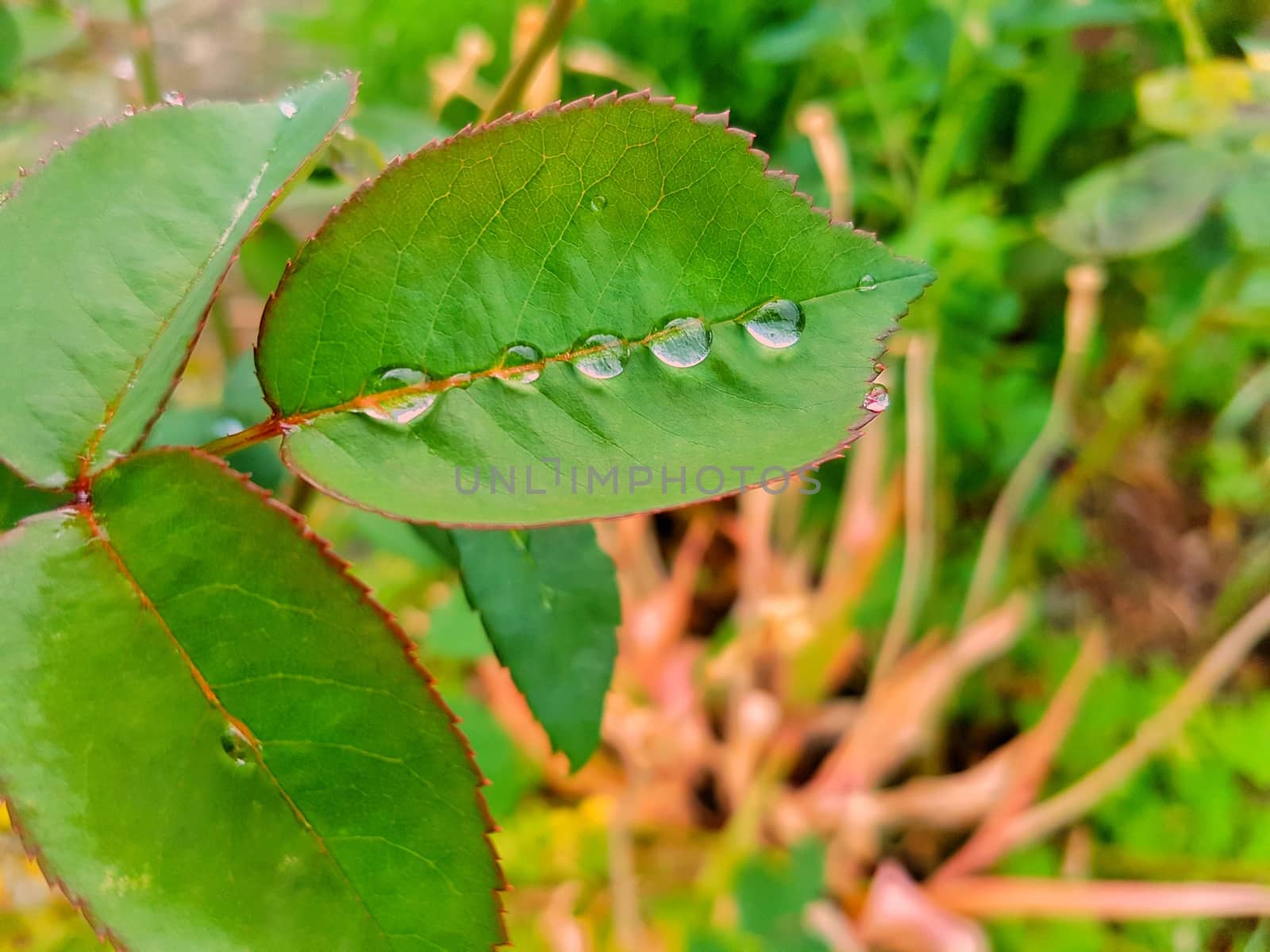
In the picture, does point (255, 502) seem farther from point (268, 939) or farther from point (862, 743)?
point (862, 743)

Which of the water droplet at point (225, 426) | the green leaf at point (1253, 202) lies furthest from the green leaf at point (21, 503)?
the green leaf at point (1253, 202)

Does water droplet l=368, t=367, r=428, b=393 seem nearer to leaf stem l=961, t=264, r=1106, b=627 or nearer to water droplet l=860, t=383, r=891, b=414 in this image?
water droplet l=860, t=383, r=891, b=414

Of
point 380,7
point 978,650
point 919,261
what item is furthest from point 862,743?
point 380,7

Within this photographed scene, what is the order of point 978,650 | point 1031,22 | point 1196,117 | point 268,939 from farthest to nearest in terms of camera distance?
point 978,650 → point 1031,22 → point 1196,117 → point 268,939

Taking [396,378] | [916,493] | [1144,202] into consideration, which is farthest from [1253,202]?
[396,378]

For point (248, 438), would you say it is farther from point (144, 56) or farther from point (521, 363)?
point (144, 56)

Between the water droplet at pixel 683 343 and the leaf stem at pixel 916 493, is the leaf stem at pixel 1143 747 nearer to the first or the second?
the leaf stem at pixel 916 493

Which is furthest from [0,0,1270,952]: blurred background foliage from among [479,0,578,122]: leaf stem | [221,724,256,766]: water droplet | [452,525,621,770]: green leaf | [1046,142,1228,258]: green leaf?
[221,724,256,766]: water droplet
